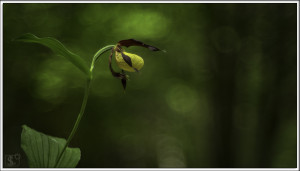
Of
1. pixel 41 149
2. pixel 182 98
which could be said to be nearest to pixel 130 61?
pixel 41 149

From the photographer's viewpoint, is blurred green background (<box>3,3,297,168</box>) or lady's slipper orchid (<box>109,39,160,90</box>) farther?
blurred green background (<box>3,3,297,168</box>)

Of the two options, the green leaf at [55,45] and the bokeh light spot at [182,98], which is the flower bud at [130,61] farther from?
the bokeh light spot at [182,98]

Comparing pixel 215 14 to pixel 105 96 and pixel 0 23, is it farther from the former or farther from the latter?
pixel 0 23

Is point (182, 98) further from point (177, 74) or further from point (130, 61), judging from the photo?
point (130, 61)

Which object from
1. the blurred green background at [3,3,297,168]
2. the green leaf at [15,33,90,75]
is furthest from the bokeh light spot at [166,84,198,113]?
the green leaf at [15,33,90,75]

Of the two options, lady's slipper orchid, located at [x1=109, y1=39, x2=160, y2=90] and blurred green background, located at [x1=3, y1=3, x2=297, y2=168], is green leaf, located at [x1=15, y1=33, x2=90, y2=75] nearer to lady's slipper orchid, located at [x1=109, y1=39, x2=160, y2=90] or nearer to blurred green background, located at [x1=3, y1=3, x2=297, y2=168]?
lady's slipper orchid, located at [x1=109, y1=39, x2=160, y2=90]

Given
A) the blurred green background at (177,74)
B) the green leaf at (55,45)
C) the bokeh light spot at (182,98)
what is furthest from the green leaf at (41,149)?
the bokeh light spot at (182,98)
